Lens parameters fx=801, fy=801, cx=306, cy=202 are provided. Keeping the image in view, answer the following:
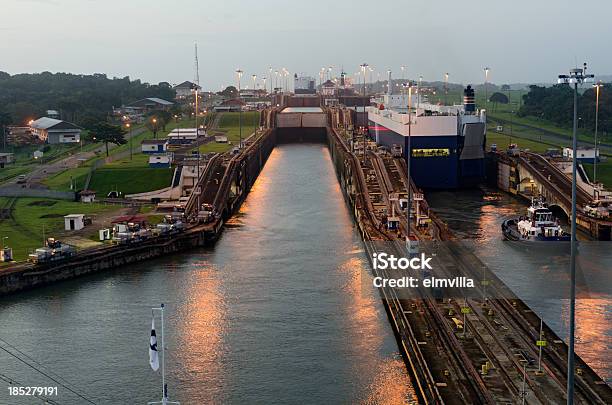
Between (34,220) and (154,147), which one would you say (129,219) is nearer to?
(34,220)

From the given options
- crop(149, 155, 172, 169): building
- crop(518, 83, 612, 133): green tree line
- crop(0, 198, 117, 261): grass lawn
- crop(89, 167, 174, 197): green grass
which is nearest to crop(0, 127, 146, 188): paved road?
crop(89, 167, 174, 197): green grass

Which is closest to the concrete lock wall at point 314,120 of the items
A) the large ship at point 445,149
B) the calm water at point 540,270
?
the large ship at point 445,149

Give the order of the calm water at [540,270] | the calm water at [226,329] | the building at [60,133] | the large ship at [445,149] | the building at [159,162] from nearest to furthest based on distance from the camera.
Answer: the calm water at [226,329] → the calm water at [540,270] → the building at [159,162] → the large ship at [445,149] → the building at [60,133]

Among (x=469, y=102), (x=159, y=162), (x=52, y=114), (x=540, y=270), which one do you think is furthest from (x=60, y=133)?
(x=540, y=270)

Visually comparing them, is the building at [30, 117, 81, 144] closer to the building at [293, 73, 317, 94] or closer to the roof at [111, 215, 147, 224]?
the roof at [111, 215, 147, 224]

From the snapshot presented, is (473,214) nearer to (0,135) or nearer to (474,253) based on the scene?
(474,253)

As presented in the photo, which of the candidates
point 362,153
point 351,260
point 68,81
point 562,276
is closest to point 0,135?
point 362,153

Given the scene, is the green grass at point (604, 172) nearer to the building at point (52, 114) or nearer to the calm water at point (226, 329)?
the calm water at point (226, 329)
